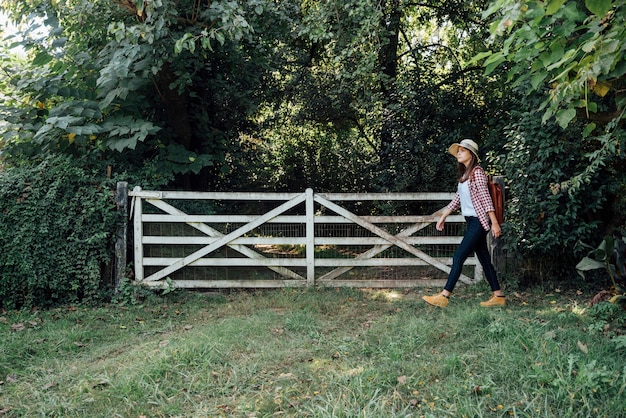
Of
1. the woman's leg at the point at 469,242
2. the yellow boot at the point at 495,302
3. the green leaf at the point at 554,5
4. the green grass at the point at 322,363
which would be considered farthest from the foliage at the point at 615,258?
the green leaf at the point at 554,5

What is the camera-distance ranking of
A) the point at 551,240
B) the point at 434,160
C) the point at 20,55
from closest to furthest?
1. the point at 551,240
2. the point at 20,55
3. the point at 434,160

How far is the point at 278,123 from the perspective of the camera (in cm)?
1220

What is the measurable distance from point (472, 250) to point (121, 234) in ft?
15.2

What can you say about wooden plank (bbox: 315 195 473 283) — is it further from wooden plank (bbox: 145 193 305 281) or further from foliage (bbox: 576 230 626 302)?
foliage (bbox: 576 230 626 302)

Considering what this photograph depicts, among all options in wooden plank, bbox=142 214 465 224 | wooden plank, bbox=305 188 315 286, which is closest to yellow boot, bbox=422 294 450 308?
wooden plank, bbox=142 214 465 224

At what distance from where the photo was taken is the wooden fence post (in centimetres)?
711

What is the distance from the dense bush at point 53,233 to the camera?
21.9 feet

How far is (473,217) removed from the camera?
5.97 m

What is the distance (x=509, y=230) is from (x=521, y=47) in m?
3.79

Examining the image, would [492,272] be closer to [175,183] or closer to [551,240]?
[551,240]

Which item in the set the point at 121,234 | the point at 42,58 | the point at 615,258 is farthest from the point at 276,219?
the point at 615,258

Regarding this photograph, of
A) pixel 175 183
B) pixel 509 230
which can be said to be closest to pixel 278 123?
pixel 175 183

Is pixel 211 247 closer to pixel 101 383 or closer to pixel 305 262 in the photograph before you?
pixel 305 262

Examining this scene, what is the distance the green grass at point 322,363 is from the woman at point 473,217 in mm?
228
